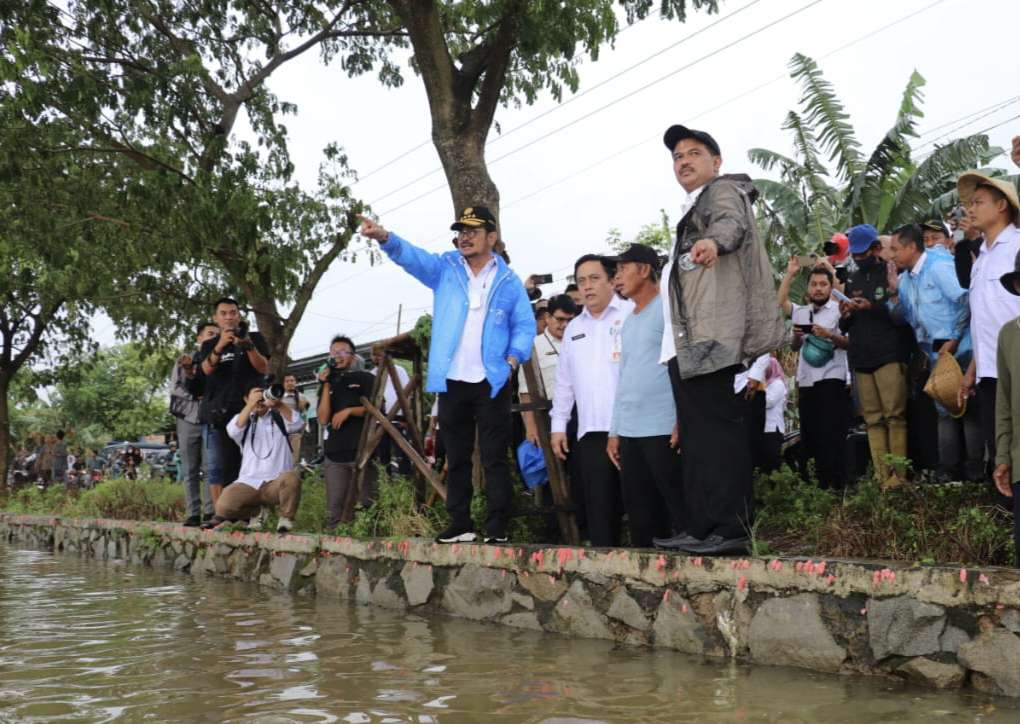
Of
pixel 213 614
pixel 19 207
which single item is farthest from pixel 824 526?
pixel 19 207

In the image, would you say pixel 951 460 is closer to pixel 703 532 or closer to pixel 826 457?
pixel 826 457

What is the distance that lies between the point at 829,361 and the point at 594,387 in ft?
6.14

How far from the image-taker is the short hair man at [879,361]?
19.5 feet

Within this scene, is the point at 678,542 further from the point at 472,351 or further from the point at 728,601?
the point at 472,351

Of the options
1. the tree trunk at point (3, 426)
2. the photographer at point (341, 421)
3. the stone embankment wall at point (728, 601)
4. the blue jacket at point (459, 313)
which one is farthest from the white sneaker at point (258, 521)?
the tree trunk at point (3, 426)

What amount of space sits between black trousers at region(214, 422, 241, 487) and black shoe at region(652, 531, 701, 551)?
5209 mm

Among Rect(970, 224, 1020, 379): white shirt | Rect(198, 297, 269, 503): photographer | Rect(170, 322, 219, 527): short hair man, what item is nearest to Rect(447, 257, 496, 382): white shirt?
Rect(970, 224, 1020, 379): white shirt

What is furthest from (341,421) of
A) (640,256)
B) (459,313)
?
(640,256)

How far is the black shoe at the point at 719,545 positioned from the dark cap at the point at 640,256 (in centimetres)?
156

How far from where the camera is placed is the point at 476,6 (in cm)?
885

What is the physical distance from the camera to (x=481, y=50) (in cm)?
938

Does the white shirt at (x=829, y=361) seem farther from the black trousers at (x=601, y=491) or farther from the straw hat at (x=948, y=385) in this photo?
the black trousers at (x=601, y=491)

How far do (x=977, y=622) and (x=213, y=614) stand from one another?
182 inches

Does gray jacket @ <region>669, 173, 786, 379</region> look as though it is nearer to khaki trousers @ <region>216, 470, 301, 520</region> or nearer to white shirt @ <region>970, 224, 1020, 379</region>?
white shirt @ <region>970, 224, 1020, 379</region>
